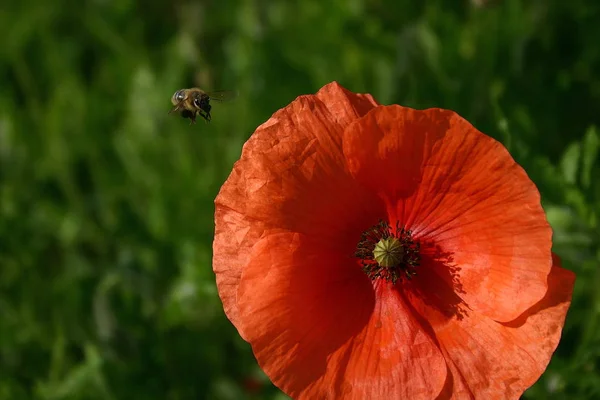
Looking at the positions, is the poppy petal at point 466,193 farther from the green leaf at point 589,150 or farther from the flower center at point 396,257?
the green leaf at point 589,150

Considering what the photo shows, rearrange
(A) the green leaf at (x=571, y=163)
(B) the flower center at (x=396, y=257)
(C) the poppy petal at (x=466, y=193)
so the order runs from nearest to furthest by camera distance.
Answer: (C) the poppy petal at (x=466, y=193), (B) the flower center at (x=396, y=257), (A) the green leaf at (x=571, y=163)

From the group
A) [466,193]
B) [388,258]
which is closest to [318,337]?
[388,258]

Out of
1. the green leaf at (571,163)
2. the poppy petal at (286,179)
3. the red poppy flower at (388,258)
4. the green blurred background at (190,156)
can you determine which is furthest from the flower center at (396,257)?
the green leaf at (571,163)

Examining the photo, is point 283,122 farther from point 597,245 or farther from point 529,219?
point 597,245

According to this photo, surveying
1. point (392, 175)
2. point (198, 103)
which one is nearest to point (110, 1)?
point (198, 103)

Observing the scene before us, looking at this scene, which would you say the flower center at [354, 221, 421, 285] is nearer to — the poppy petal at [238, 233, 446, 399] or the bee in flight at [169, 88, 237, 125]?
the poppy petal at [238, 233, 446, 399]

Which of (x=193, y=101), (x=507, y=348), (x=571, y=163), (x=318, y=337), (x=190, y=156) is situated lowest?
(x=507, y=348)

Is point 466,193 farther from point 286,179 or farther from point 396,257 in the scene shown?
point 286,179

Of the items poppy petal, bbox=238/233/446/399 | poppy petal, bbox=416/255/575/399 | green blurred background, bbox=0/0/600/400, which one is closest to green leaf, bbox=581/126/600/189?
green blurred background, bbox=0/0/600/400
